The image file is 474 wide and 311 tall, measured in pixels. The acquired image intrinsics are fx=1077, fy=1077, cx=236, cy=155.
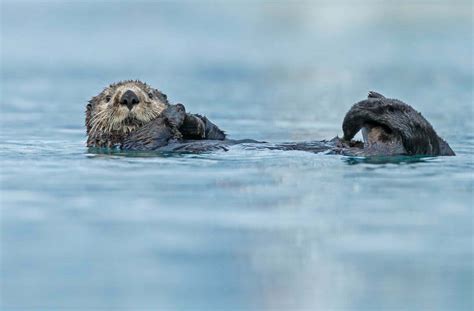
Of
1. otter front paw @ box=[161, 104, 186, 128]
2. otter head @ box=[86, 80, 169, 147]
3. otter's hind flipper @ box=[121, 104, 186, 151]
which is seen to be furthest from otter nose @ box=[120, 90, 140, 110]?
otter front paw @ box=[161, 104, 186, 128]

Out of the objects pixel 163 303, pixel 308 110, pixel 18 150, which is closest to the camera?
pixel 163 303

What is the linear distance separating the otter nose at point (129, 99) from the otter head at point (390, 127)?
2055mm

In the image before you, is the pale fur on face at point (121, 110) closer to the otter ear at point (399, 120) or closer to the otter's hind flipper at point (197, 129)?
the otter's hind flipper at point (197, 129)

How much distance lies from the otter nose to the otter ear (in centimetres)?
213

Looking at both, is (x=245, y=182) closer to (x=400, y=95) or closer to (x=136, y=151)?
(x=136, y=151)

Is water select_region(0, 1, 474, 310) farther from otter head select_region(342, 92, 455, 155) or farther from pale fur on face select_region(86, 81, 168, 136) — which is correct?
pale fur on face select_region(86, 81, 168, 136)

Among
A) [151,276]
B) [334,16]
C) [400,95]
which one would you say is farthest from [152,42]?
[151,276]

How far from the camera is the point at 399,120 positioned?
8016 millimetres

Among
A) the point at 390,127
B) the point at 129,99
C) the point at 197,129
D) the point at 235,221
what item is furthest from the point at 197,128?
the point at 235,221

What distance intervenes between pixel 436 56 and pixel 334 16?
12.5 m

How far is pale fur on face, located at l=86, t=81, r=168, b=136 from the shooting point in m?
9.52

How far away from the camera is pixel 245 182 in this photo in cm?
736

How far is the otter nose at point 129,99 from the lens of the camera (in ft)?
30.9

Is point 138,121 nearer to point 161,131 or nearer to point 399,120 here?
point 161,131
